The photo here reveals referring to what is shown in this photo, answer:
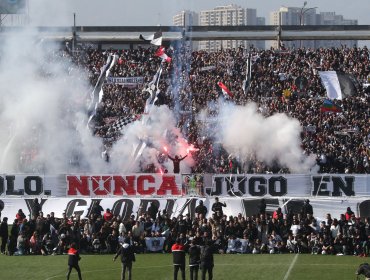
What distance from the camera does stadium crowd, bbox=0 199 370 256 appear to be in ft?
108

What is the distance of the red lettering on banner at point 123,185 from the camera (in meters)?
39.0

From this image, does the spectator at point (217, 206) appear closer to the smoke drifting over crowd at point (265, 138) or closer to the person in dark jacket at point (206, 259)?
the person in dark jacket at point (206, 259)

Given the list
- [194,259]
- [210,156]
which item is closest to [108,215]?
[194,259]

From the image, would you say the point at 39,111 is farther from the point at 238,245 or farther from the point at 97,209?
the point at 238,245

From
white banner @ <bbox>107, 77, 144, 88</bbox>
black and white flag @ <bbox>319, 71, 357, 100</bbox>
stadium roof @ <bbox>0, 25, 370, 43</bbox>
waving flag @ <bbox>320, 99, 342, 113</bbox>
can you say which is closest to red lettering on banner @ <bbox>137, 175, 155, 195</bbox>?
waving flag @ <bbox>320, 99, 342, 113</bbox>

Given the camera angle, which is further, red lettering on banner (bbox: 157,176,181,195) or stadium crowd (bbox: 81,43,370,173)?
stadium crowd (bbox: 81,43,370,173)

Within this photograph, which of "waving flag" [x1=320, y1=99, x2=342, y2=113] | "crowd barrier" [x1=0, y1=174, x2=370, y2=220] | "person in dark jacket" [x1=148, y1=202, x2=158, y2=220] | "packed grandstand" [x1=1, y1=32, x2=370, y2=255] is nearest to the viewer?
"packed grandstand" [x1=1, y1=32, x2=370, y2=255]

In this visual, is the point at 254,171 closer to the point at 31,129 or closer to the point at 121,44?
the point at 31,129

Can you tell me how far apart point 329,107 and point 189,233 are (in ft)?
69.5

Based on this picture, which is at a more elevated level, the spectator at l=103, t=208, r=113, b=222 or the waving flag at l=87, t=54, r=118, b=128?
the waving flag at l=87, t=54, r=118, b=128

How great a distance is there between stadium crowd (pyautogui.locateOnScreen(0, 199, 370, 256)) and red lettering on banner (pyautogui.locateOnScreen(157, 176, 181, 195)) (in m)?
4.68

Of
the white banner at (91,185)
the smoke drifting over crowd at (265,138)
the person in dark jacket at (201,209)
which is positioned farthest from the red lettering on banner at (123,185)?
the smoke drifting over crowd at (265,138)

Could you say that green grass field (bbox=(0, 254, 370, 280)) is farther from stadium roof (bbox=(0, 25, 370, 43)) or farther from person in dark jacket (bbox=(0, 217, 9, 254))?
stadium roof (bbox=(0, 25, 370, 43))

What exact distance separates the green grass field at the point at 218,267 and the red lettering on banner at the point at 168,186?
606 cm
